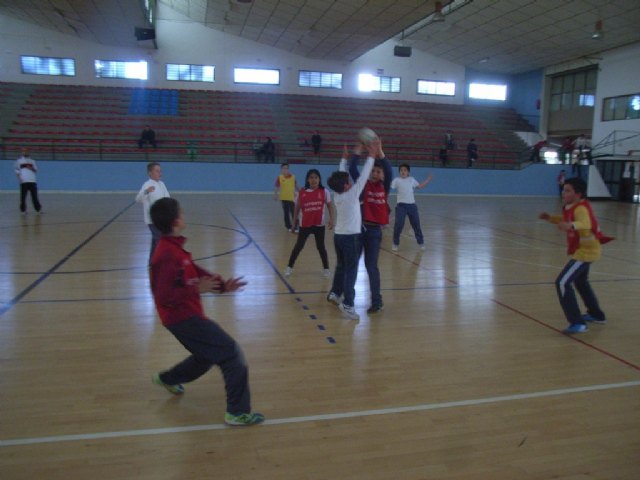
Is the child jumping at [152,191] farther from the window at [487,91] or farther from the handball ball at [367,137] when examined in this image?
the window at [487,91]

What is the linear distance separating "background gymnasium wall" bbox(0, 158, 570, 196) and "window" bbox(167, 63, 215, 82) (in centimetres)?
797

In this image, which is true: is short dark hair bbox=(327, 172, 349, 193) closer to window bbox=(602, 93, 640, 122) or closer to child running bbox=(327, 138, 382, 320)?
child running bbox=(327, 138, 382, 320)

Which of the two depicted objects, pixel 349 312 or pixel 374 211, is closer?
pixel 349 312

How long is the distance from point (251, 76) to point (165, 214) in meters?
27.9

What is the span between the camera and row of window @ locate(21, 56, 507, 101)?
26.8 metres

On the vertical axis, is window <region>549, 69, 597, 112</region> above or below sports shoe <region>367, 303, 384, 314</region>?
above

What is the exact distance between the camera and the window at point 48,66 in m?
26.4

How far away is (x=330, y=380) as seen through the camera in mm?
3881

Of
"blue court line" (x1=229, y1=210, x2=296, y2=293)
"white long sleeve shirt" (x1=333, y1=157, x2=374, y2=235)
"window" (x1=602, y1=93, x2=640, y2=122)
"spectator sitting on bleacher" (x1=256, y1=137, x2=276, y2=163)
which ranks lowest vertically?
"blue court line" (x1=229, y1=210, x2=296, y2=293)

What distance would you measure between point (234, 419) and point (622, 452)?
2267 mm

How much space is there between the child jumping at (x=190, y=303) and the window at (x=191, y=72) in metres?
27.4

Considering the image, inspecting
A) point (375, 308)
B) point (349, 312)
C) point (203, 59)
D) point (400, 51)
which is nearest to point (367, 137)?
point (349, 312)

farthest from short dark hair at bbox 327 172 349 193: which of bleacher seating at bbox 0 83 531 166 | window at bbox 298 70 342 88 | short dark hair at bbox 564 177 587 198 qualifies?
window at bbox 298 70 342 88

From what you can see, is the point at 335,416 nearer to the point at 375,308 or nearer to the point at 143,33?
the point at 375,308
